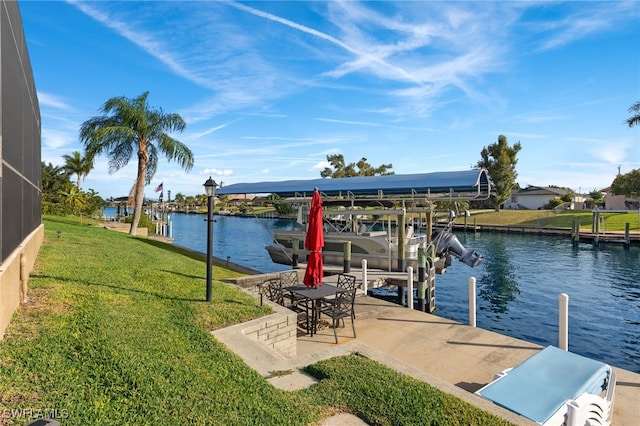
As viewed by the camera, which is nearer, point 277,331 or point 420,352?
point 277,331

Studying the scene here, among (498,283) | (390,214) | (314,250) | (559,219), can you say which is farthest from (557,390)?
(559,219)

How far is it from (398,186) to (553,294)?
9169 millimetres

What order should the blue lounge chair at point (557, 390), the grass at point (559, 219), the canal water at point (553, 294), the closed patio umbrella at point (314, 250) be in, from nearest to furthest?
the blue lounge chair at point (557, 390), the closed patio umbrella at point (314, 250), the canal water at point (553, 294), the grass at point (559, 219)

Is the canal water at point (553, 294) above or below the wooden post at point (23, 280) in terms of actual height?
below

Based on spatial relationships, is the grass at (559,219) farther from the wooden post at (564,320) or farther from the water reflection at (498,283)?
the wooden post at (564,320)

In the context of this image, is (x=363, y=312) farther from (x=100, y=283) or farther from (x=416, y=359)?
(x=100, y=283)

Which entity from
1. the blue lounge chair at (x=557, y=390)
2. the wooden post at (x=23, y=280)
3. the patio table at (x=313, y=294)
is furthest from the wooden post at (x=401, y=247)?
the wooden post at (x=23, y=280)

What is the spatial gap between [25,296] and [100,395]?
3450 millimetres

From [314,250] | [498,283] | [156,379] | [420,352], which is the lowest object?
[498,283]

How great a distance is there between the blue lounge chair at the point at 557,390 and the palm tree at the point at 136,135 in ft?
78.6

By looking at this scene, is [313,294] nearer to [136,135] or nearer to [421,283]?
[421,283]

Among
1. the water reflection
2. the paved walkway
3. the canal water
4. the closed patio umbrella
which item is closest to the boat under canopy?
the water reflection

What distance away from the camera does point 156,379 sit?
4238 millimetres

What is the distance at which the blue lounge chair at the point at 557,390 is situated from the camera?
4.38m
